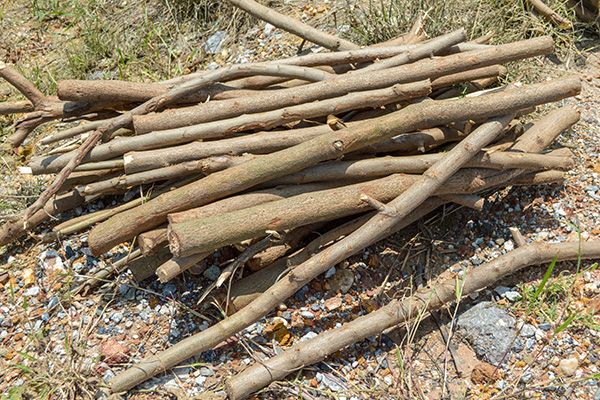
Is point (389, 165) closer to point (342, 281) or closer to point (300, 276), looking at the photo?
point (342, 281)

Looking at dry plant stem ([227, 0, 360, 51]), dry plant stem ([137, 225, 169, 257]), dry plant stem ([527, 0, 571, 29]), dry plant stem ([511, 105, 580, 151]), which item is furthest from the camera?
dry plant stem ([527, 0, 571, 29])

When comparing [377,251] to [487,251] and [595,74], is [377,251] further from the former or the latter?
[595,74]

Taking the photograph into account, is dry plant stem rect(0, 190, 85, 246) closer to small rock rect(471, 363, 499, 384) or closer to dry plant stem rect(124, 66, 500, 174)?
dry plant stem rect(124, 66, 500, 174)

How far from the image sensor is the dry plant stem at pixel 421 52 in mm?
3607

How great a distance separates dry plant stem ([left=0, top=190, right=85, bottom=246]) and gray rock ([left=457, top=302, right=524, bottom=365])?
2.80 meters

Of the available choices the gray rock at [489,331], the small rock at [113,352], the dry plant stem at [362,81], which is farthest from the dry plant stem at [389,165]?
the small rock at [113,352]

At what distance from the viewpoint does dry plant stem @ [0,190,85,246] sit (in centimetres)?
347

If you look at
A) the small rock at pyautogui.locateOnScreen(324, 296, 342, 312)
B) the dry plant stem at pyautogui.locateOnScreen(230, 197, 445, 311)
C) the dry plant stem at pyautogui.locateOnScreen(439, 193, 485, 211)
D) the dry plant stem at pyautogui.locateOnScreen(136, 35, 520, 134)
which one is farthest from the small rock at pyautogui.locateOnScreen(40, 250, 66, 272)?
the dry plant stem at pyautogui.locateOnScreen(439, 193, 485, 211)

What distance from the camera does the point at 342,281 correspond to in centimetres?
336

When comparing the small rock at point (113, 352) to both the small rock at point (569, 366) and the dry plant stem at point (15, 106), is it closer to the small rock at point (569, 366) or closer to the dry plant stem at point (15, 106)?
the dry plant stem at point (15, 106)

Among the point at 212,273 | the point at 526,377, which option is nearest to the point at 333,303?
the point at 212,273

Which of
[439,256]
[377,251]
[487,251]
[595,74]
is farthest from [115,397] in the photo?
[595,74]

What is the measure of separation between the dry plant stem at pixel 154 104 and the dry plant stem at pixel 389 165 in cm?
81

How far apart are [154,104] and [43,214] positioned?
118 centimetres
